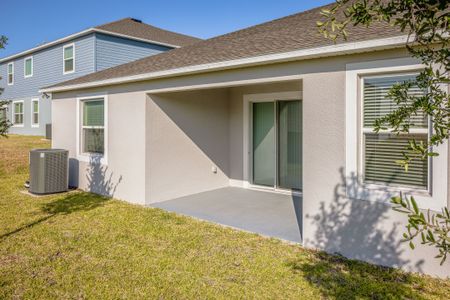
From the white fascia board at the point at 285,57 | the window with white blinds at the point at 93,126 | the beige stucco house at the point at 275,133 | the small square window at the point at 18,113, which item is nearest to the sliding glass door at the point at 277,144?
the beige stucco house at the point at 275,133

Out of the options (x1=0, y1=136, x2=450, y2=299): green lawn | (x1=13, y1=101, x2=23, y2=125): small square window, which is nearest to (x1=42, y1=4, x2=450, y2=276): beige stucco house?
(x1=0, y1=136, x2=450, y2=299): green lawn

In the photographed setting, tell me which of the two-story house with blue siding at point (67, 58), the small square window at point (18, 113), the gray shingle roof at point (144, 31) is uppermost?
the gray shingle roof at point (144, 31)

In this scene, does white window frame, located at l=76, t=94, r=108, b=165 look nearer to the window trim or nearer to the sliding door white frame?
the sliding door white frame

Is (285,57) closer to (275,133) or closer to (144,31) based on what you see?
(275,133)

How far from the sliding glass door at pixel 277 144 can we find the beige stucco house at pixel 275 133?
28 mm

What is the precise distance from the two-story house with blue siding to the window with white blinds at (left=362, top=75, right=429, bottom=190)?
16.4m

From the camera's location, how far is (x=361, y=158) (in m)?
4.80

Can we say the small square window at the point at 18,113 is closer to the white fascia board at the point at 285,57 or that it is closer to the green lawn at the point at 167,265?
the white fascia board at the point at 285,57

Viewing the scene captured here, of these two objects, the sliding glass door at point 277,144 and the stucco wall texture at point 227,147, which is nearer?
the stucco wall texture at point 227,147

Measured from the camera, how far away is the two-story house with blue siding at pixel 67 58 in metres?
18.5

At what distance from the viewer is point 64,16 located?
2384cm

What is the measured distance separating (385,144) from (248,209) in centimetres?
359

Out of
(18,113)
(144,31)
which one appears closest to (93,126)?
(144,31)

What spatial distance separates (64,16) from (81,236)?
22.7 meters
